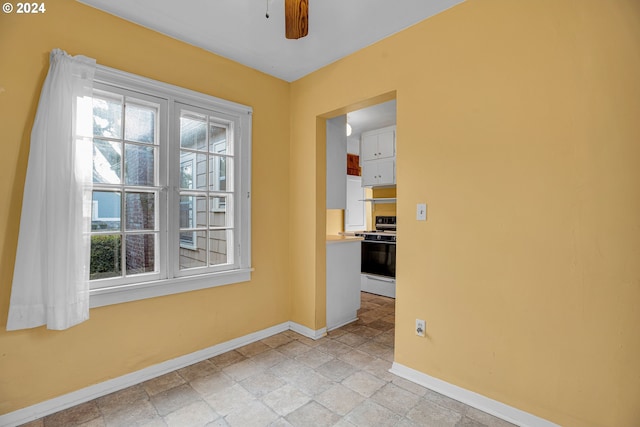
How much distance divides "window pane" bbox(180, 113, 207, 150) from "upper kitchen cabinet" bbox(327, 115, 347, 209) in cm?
128

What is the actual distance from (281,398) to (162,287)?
1245 mm

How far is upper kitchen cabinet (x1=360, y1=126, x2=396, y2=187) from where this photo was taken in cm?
476

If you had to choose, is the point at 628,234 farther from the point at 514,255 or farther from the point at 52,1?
the point at 52,1

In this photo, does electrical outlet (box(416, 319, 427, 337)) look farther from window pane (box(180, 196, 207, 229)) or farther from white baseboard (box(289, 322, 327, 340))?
window pane (box(180, 196, 207, 229))

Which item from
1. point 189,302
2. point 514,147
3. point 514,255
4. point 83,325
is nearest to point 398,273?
point 514,255

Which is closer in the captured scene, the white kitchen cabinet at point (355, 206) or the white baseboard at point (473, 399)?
the white baseboard at point (473, 399)

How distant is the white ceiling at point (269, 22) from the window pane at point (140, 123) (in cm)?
64

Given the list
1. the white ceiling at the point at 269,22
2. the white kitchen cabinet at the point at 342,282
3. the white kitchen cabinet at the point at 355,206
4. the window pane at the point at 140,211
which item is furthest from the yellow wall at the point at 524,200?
the white kitchen cabinet at the point at 355,206

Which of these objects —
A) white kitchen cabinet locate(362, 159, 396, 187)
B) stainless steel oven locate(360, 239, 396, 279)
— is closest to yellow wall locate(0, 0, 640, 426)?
stainless steel oven locate(360, 239, 396, 279)

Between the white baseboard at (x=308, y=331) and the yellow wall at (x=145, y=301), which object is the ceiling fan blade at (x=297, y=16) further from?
the white baseboard at (x=308, y=331)

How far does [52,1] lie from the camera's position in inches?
73.8

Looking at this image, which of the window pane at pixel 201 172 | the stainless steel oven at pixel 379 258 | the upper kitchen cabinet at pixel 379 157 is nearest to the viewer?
the window pane at pixel 201 172

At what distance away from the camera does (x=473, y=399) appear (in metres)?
1.92

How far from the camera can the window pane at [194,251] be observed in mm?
2490
